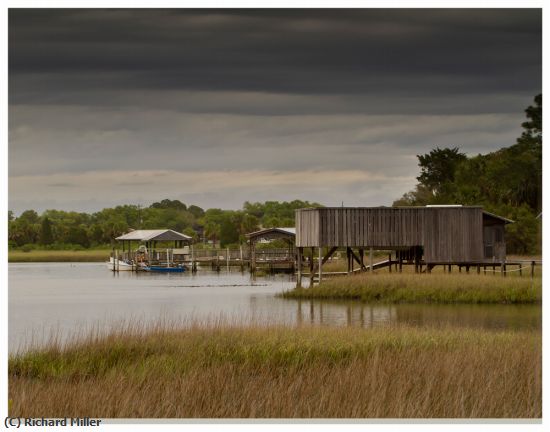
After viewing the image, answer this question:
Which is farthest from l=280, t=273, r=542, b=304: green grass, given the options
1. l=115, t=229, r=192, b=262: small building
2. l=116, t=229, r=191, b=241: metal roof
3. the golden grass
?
l=116, t=229, r=191, b=241: metal roof

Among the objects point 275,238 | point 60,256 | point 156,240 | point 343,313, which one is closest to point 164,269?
point 156,240

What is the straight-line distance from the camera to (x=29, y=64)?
11.6 metres

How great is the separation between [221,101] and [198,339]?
4.03 metres

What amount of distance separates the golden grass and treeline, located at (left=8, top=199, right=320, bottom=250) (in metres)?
72.3

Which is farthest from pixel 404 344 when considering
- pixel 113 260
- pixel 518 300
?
pixel 113 260

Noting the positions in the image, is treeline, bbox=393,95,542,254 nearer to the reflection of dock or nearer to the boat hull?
the reflection of dock

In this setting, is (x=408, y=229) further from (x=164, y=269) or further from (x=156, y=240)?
(x=156, y=240)

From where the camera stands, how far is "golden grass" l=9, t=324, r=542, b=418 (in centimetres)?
1067

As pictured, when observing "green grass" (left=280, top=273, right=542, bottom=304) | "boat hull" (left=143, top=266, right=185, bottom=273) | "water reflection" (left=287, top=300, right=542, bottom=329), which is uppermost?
"boat hull" (left=143, top=266, right=185, bottom=273)

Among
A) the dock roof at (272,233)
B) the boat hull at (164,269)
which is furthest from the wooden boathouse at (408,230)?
the boat hull at (164,269)

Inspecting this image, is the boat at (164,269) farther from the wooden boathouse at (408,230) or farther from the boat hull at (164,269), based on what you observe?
the wooden boathouse at (408,230)

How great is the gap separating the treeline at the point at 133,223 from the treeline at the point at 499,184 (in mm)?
28052

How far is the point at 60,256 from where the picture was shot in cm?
9975

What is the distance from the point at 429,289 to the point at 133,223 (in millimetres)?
85885
